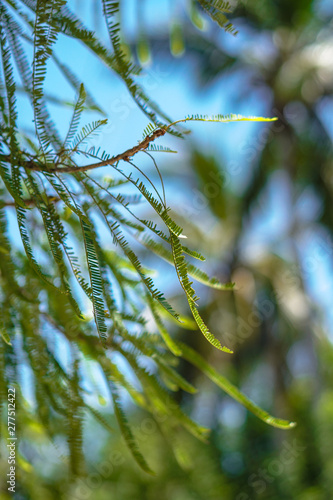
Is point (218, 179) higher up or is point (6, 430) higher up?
point (218, 179)

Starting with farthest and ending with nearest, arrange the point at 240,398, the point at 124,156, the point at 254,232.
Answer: the point at 254,232
the point at 240,398
the point at 124,156

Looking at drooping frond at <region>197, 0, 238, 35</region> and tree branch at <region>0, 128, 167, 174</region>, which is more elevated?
drooping frond at <region>197, 0, 238, 35</region>

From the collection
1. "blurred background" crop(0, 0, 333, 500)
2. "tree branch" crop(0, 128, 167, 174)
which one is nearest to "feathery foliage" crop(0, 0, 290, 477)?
"tree branch" crop(0, 128, 167, 174)

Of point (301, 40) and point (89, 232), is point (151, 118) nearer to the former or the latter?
point (89, 232)

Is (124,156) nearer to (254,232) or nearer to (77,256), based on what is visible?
(77,256)

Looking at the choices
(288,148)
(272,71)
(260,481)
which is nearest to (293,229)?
(288,148)

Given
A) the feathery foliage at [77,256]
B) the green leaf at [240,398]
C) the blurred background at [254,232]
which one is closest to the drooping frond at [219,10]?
the feathery foliage at [77,256]

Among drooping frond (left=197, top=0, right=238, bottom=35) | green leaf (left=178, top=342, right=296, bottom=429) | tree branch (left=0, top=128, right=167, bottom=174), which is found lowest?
green leaf (left=178, top=342, right=296, bottom=429)

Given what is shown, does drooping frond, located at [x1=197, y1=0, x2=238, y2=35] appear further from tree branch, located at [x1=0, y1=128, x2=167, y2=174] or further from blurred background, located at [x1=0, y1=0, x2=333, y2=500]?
blurred background, located at [x1=0, y1=0, x2=333, y2=500]

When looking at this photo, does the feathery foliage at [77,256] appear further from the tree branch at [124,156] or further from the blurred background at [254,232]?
the blurred background at [254,232]

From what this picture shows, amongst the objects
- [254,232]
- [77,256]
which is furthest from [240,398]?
[254,232]

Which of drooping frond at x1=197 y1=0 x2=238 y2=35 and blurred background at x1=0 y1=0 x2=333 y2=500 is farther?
blurred background at x1=0 y1=0 x2=333 y2=500
